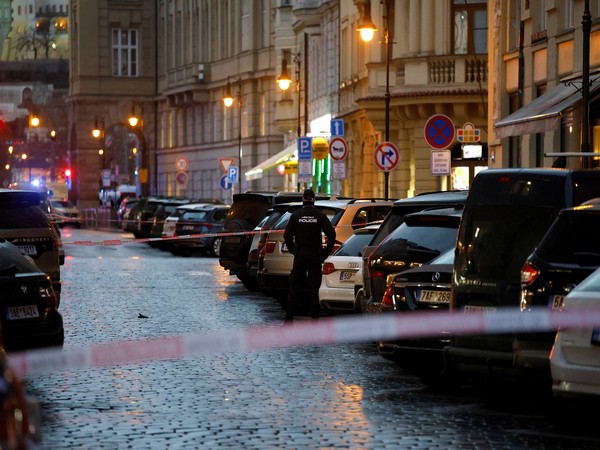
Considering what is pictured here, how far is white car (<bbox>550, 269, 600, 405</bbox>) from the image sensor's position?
11.1 meters

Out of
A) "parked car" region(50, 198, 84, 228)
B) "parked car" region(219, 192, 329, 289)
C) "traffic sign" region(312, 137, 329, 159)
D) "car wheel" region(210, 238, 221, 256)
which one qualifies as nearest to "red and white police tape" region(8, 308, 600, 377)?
"parked car" region(219, 192, 329, 289)

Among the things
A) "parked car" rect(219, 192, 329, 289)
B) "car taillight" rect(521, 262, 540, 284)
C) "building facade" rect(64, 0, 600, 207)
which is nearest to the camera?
"car taillight" rect(521, 262, 540, 284)

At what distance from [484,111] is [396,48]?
413 centimetres

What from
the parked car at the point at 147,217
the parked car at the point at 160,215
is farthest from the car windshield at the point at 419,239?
the parked car at the point at 147,217

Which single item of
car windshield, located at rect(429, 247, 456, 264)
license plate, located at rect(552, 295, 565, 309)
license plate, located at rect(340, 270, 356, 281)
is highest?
car windshield, located at rect(429, 247, 456, 264)

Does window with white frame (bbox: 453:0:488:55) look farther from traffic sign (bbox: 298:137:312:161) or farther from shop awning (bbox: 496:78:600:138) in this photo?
shop awning (bbox: 496:78:600:138)

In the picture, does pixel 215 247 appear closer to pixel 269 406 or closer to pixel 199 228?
pixel 199 228

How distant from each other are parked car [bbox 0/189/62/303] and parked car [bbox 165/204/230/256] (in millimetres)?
25969

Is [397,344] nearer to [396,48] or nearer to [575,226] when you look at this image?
[575,226]

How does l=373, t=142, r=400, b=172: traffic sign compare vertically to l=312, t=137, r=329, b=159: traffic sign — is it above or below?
below

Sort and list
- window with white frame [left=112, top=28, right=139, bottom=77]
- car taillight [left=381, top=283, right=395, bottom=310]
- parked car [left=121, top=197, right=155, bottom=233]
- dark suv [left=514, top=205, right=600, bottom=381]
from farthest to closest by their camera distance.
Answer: window with white frame [left=112, top=28, right=139, bottom=77], parked car [left=121, top=197, right=155, bottom=233], car taillight [left=381, top=283, right=395, bottom=310], dark suv [left=514, top=205, right=600, bottom=381]

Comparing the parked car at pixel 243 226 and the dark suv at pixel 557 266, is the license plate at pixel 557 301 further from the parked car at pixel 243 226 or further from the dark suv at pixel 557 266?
the parked car at pixel 243 226

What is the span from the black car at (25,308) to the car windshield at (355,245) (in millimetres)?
6676

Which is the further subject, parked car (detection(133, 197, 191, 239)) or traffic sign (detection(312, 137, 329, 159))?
parked car (detection(133, 197, 191, 239))
